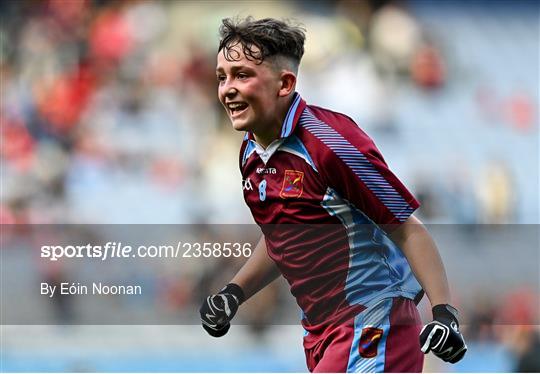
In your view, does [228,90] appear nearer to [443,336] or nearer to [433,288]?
[433,288]

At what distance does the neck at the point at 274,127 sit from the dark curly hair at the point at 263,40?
13 centimetres

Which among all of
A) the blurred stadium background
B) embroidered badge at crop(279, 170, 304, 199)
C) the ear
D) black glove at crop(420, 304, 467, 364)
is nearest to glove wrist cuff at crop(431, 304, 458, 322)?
black glove at crop(420, 304, 467, 364)

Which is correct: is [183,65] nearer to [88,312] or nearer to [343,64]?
[343,64]

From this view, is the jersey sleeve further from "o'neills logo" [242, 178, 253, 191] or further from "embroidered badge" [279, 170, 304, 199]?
"o'neills logo" [242, 178, 253, 191]

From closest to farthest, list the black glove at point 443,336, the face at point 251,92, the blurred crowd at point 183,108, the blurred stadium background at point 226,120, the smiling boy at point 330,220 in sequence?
the black glove at point 443,336 < the smiling boy at point 330,220 < the face at point 251,92 < the blurred stadium background at point 226,120 < the blurred crowd at point 183,108

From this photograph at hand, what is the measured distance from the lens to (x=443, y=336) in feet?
7.11

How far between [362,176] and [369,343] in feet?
1.43

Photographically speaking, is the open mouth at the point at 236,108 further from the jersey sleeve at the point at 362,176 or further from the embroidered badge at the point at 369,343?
the embroidered badge at the point at 369,343

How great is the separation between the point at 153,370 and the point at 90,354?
361 mm

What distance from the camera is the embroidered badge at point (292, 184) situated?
2.35 m

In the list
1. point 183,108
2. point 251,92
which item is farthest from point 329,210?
point 183,108

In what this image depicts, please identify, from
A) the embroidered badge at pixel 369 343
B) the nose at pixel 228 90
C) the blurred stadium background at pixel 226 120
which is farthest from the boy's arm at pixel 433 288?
the blurred stadium background at pixel 226 120

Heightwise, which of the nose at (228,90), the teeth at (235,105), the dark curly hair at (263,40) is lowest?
the teeth at (235,105)

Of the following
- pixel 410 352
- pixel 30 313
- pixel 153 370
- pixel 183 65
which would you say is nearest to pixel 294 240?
pixel 410 352
